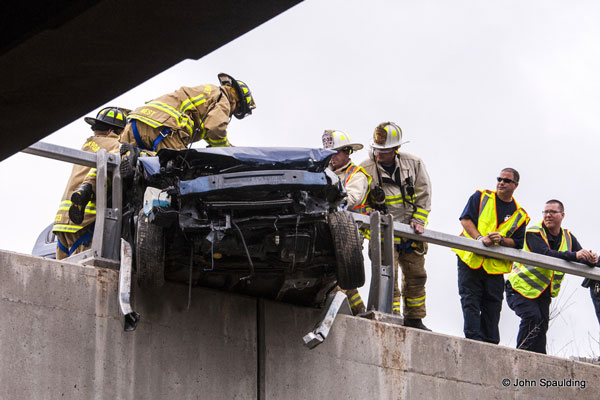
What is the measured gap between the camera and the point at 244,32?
226 centimetres

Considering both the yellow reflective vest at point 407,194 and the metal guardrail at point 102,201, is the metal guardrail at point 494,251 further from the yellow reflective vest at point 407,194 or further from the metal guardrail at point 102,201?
the metal guardrail at point 102,201

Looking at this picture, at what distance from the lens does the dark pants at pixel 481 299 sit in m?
9.16

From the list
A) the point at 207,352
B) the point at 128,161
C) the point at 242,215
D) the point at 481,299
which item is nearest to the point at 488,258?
the point at 481,299

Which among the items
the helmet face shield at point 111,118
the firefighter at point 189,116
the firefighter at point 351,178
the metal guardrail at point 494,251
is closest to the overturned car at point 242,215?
the firefighter at point 189,116

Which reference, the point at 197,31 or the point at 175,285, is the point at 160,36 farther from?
the point at 175,285

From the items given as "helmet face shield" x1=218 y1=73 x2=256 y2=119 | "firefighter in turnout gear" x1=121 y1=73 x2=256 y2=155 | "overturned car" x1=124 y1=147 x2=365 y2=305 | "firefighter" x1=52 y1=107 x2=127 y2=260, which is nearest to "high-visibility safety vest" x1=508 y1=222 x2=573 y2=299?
"helmet face shield" x1=218 y1=73 x2=256 y2=119

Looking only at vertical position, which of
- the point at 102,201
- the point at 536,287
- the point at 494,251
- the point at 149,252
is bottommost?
the point at 149,252

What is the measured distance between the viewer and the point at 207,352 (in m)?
6.95

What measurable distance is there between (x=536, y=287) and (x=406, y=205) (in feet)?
5.67

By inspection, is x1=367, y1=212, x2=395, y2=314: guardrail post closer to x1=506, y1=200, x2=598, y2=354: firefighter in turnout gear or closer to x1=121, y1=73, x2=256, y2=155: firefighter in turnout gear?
x1=121, y1=73, x2=256, y2=155: firefighter in turnout gear

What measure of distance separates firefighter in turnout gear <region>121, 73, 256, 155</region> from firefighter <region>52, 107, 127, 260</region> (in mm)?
296

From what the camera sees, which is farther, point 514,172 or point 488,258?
point 514,172

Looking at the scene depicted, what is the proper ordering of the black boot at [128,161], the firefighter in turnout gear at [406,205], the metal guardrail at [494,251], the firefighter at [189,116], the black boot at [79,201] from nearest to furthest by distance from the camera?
the black boot at [128,161]
the black boot at [79,201]
the firefighter at [189,116]
the metal guardrail at [494,251]
the firefighter in turnout gear at [406,205]

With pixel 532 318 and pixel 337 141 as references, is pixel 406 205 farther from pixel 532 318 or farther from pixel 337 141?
pixel 532 318
